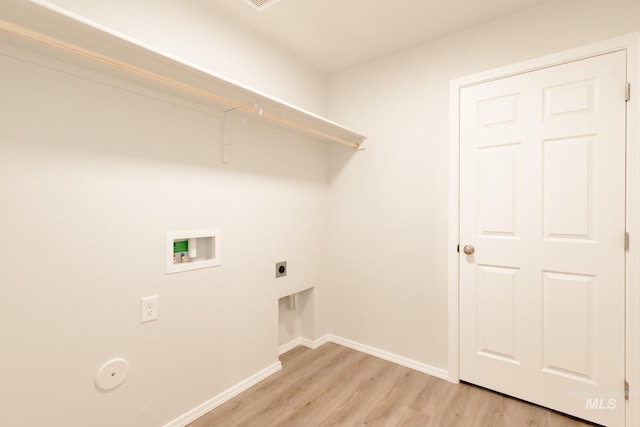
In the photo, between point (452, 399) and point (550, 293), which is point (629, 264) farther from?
point (452, 399)

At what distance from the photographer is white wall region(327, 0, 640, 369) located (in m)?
1.99

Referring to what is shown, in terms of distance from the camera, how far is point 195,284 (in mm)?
1778

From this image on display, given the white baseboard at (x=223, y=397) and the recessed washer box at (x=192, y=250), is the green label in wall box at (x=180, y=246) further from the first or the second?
the white baseboard at (x=223, y=397)

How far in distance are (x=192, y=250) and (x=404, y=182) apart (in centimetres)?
163

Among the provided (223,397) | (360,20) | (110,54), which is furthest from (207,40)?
(223,397)

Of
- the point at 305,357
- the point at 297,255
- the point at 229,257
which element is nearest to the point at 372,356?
the point at 305,357

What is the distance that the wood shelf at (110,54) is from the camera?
1.01 metres

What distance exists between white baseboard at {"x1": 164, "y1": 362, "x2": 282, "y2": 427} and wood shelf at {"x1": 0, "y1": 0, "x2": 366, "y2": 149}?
5.84 feet

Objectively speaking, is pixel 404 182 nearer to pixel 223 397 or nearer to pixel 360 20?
pixel 360 20

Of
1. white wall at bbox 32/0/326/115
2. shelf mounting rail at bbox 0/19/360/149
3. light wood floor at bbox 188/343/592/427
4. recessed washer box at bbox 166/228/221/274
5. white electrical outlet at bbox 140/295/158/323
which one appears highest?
white wall at bbox 32/0/326/115

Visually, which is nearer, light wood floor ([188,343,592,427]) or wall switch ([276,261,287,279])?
light wood floor ([188,343,592,427])

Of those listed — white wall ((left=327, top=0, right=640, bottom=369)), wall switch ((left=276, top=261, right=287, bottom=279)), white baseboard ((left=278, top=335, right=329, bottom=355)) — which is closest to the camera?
white wall ((left=327, top=0, right=640, bottom=369))

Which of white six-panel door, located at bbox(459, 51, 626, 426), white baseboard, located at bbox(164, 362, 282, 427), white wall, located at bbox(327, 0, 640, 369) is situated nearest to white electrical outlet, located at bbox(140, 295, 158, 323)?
white baseboard, located at bbox(164, 362, 282, 427)

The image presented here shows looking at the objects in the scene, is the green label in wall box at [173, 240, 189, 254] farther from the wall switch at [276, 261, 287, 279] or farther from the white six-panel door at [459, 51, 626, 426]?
the white six-panel door at [459, 51, 626, 426]
